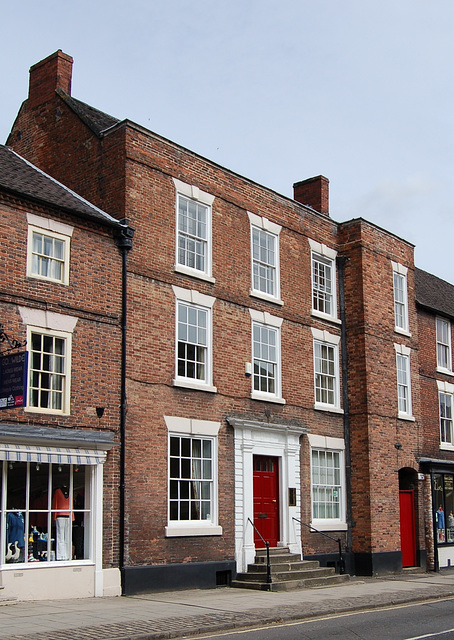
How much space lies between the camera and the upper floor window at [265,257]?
21453 millimetres

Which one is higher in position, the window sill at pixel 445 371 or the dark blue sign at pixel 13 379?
the window sill at pixel 445 371

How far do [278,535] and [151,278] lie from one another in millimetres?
7538

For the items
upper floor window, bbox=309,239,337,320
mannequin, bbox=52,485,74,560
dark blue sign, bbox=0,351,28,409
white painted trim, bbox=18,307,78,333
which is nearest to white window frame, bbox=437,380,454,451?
upper floor window, bbox=309,239,337,320

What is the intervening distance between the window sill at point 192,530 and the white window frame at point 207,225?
585cm

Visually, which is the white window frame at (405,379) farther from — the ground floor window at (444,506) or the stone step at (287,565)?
the stone step at (287,565)

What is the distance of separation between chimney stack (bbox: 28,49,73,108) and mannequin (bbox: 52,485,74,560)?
10.8 metres

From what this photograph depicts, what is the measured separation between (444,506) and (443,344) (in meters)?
5.66

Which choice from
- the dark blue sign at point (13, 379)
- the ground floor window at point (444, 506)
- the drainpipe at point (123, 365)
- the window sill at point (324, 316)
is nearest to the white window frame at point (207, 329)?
the drainpipe at point (123, 365)

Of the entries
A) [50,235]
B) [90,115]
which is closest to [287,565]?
[50,235]

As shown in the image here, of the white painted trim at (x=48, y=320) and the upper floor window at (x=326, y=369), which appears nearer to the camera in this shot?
the white painted trim at (x=48, y=320)

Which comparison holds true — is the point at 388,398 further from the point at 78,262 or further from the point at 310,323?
the point at 78,262

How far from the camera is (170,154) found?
19.5m

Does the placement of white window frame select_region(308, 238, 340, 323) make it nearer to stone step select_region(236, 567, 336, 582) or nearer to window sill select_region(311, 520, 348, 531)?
window sill select_region(311, 520, 348, 531)

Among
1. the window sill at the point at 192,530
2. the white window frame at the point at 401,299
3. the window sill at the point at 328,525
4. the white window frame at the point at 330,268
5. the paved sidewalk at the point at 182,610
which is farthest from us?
the white window frame at the point at 401,299
